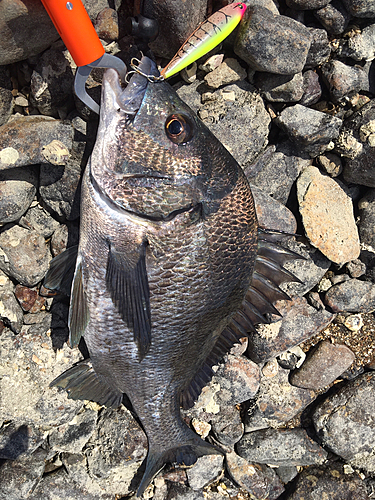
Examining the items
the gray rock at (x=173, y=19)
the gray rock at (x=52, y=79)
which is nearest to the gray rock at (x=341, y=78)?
the gray rock at (x=173, y=19)

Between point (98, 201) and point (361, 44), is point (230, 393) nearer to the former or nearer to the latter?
point (98, 201)

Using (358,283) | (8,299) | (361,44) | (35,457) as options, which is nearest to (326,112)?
(361,44)

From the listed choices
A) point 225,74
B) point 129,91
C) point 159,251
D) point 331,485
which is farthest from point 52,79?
point 331,485

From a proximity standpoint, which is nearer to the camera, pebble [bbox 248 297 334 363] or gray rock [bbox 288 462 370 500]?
pebble [bbox 248 297 334 363]

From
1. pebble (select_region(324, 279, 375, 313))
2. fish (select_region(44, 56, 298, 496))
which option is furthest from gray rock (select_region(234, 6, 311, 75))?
pebble (select_region(324, 279, 375, 313))

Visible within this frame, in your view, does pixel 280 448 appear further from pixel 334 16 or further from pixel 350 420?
pixel 334 16

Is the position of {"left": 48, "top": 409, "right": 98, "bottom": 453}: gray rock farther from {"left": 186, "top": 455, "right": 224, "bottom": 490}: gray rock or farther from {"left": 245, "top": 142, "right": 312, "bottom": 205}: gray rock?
{"left": 245, "top": 142, "right": 312, "bottom": 205}: gray rock

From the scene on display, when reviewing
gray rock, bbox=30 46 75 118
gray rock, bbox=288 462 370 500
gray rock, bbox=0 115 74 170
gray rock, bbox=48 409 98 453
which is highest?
gray rock, bbox=30 46 75 118
